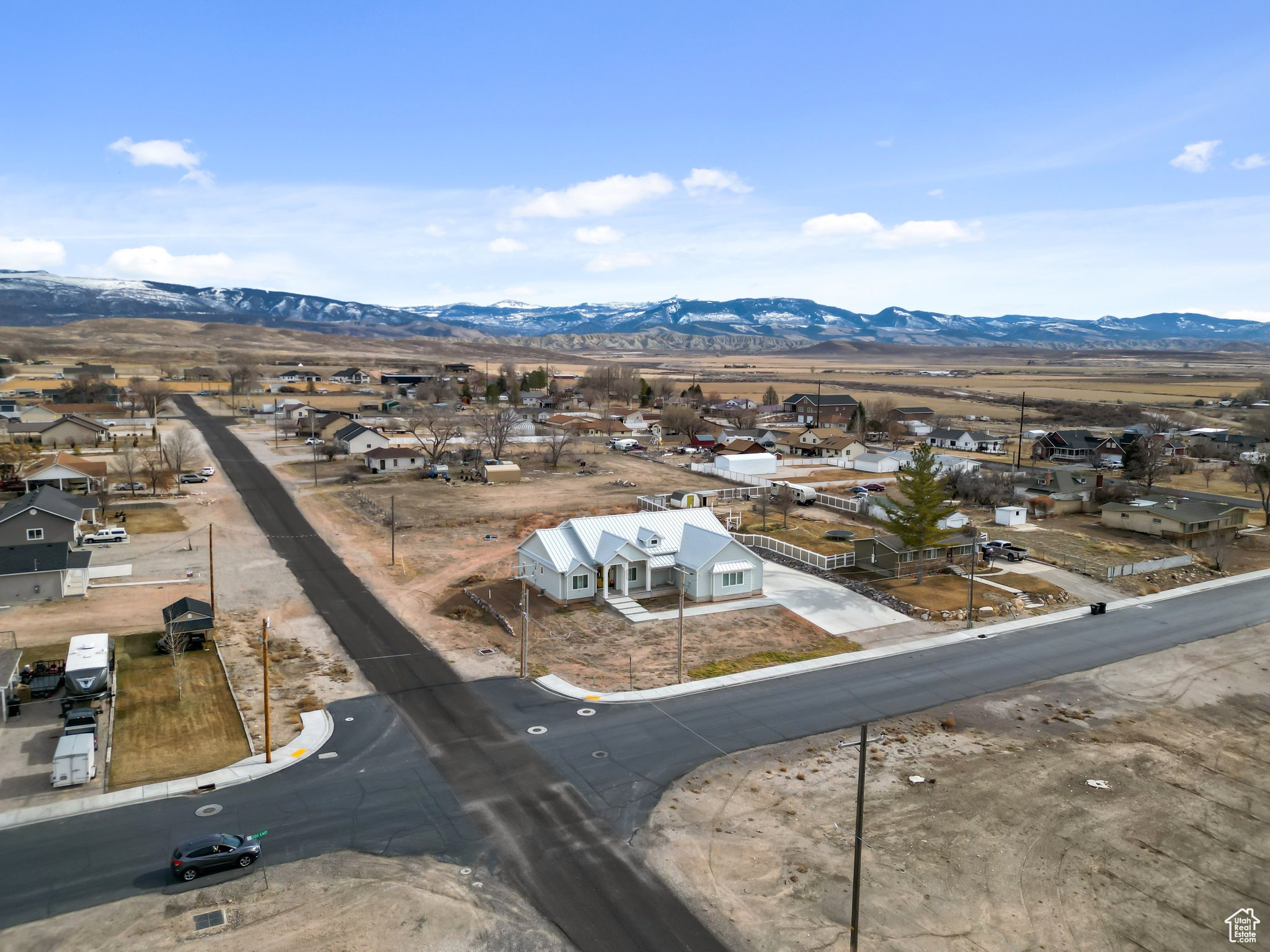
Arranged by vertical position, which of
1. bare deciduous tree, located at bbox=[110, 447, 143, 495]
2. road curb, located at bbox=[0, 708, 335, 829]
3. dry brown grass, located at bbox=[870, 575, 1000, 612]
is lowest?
road curb, located at bbox=[0, 708, 335, 829]

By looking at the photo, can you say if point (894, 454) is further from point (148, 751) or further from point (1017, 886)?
point (148, 751)

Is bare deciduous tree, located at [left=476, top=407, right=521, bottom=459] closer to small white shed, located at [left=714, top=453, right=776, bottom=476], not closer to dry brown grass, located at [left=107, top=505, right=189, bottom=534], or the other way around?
small white shed, located at [left=714, top=453, right=776, bottom=476]

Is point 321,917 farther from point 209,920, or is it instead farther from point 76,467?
point 76,467

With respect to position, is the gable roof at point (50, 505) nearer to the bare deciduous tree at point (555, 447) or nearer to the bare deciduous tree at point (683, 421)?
the bare deciduous tree at point (555, 447)

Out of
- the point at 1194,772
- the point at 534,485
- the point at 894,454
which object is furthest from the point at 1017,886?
the point at 894,454

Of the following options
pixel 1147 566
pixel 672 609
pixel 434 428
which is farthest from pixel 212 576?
pixel 434 428

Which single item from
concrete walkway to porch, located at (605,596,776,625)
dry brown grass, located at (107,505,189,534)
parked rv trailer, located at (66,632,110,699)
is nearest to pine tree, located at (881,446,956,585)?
concrete walkway to porch, located at (605,596,776,625)
